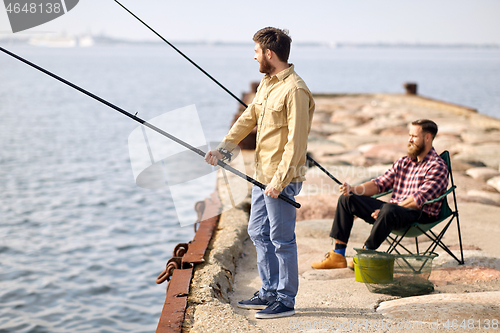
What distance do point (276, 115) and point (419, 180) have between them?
1.60 meters

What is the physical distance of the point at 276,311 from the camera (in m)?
3.25

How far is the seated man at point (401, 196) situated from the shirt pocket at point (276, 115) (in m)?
1.14

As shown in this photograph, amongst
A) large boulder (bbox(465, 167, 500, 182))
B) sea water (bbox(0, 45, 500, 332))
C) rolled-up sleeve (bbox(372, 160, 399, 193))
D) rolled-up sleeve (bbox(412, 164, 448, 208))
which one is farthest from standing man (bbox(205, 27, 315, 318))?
large boulder (bbox(465, 167, 500, 182))

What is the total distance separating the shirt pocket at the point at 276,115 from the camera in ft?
10.1

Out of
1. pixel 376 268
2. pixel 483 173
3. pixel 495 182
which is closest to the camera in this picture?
pixel 376 268

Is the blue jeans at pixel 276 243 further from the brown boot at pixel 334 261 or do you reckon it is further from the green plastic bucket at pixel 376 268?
the brown boot at pixel 334 261

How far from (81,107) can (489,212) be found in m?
30.4

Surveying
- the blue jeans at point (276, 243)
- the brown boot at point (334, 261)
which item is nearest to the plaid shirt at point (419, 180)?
the brown boot at point (334, 261)

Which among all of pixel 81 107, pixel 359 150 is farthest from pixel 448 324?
pixel 81 107

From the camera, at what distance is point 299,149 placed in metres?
3.01

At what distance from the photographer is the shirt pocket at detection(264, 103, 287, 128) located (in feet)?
10.1

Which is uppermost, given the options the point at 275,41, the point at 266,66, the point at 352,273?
the point at 275,41

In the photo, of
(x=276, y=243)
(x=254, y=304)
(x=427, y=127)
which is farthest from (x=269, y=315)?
(x=427, y=127)

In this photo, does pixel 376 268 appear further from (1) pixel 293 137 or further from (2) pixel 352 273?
(1) pixel 293 137
